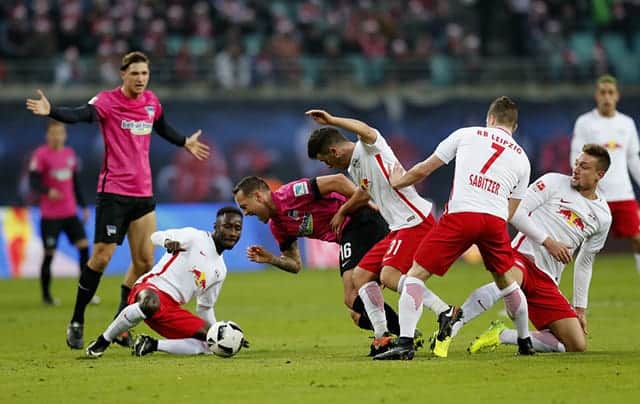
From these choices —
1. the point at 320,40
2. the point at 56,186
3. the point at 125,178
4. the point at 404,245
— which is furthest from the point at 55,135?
the point at 320,40

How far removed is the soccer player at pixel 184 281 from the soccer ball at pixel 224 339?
34 cm

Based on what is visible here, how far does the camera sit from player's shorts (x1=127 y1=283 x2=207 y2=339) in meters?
10.6

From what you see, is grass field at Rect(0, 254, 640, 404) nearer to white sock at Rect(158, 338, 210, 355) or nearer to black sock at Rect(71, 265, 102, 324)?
white sock at Rect(158, 338, 210, 355)

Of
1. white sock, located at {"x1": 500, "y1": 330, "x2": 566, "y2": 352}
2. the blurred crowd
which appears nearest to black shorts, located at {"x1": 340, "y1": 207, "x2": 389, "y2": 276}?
white sock, located at {"x1": 500, "y1": 330, "x2": 566, "y2": 352}

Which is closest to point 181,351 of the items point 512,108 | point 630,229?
point 512,108

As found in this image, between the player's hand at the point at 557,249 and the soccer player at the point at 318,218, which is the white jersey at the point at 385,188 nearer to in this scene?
the soccer player at the point at 318,218

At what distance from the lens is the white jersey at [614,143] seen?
15.0 metres

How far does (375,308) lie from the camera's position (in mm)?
10617

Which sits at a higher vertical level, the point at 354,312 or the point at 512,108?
the point at 512,108

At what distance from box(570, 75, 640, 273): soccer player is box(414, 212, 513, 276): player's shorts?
5.20 meters

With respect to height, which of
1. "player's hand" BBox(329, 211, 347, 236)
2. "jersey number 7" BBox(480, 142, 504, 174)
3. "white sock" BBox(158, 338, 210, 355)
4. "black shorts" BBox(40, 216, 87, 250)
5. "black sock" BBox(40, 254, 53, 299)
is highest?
"jersey number 7" BBox(480, 142, 504, 174)

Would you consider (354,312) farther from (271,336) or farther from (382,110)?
(382,110)

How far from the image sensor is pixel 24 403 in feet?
26.2

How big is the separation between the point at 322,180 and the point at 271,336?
262 cm
